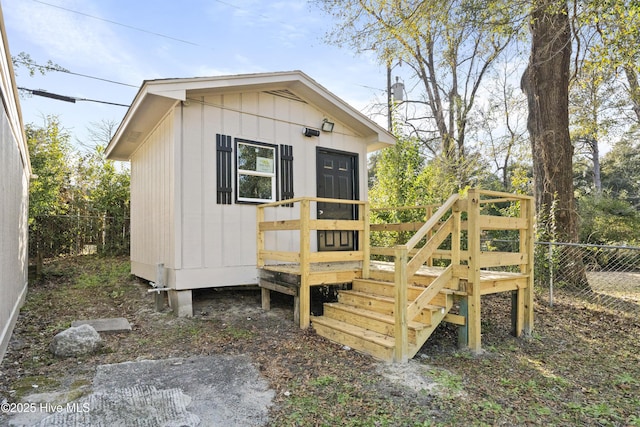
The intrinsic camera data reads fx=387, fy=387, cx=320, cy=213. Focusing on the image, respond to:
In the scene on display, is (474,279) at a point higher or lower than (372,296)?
higher

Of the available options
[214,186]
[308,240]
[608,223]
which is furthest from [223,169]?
[608,223]

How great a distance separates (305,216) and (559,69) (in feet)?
20.7

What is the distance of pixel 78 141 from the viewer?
1491 cm

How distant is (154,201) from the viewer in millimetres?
6172

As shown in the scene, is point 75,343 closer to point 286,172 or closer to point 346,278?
point 346,278

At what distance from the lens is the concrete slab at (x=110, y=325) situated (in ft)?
14.0

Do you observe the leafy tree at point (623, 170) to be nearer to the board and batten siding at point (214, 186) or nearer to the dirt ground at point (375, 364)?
the dirt ground at point (375, 364)

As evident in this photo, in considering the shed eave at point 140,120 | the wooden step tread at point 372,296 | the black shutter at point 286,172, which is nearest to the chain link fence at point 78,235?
the shed eave at point 140,120

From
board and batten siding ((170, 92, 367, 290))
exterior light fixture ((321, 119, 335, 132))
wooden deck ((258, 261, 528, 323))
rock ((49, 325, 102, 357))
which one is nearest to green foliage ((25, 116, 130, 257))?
board and batten siding ((170, 92, 367, 290))

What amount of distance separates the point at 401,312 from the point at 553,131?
6025mm

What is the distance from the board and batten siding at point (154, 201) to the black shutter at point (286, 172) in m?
1.57

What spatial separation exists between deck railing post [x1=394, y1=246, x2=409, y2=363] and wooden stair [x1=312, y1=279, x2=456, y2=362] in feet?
0.24

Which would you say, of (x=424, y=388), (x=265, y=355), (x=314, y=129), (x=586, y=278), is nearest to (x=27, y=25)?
(x=314, y=129)

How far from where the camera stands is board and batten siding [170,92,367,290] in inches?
199
